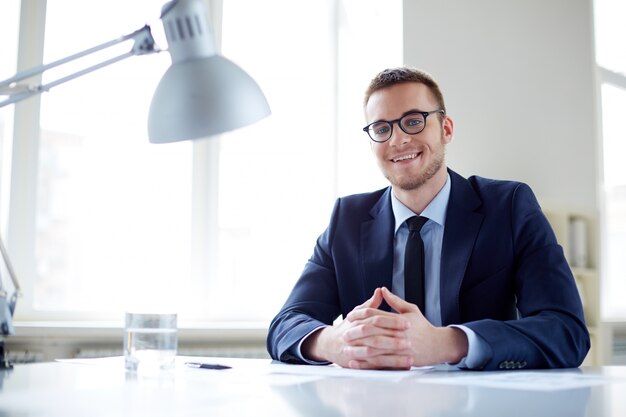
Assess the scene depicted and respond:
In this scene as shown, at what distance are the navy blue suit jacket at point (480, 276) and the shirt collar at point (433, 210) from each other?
23 mm

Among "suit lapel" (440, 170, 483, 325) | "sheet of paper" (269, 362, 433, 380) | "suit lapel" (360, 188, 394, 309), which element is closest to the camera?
"sheet of paper" (269, 362, 433, 380)

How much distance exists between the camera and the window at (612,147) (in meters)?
5.08

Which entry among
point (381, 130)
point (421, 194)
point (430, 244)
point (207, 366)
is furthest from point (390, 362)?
point (381, 130)

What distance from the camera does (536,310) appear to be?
175cm

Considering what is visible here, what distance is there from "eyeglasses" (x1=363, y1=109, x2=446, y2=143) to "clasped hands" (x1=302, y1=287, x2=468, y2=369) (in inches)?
28.3

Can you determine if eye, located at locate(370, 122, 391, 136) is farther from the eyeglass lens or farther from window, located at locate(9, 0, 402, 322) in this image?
window, located at locate(9, 0, 402, 322)

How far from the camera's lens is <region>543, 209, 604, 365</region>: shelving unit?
3992 millimetres

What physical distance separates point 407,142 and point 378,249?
1.15 feet

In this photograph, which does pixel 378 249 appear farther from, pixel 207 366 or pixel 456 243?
pixel 207 366

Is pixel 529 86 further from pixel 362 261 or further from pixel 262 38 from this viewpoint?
pixel 362 261

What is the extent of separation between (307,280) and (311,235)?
6.69 ft

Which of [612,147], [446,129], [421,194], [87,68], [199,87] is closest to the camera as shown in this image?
[87,68]

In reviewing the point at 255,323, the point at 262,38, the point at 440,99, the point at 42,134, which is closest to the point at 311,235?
the point at 255,323

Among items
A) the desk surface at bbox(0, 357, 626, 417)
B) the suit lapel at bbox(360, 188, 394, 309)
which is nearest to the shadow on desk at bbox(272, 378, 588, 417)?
the desk surface at bbox(0, 357, 626, 417)
